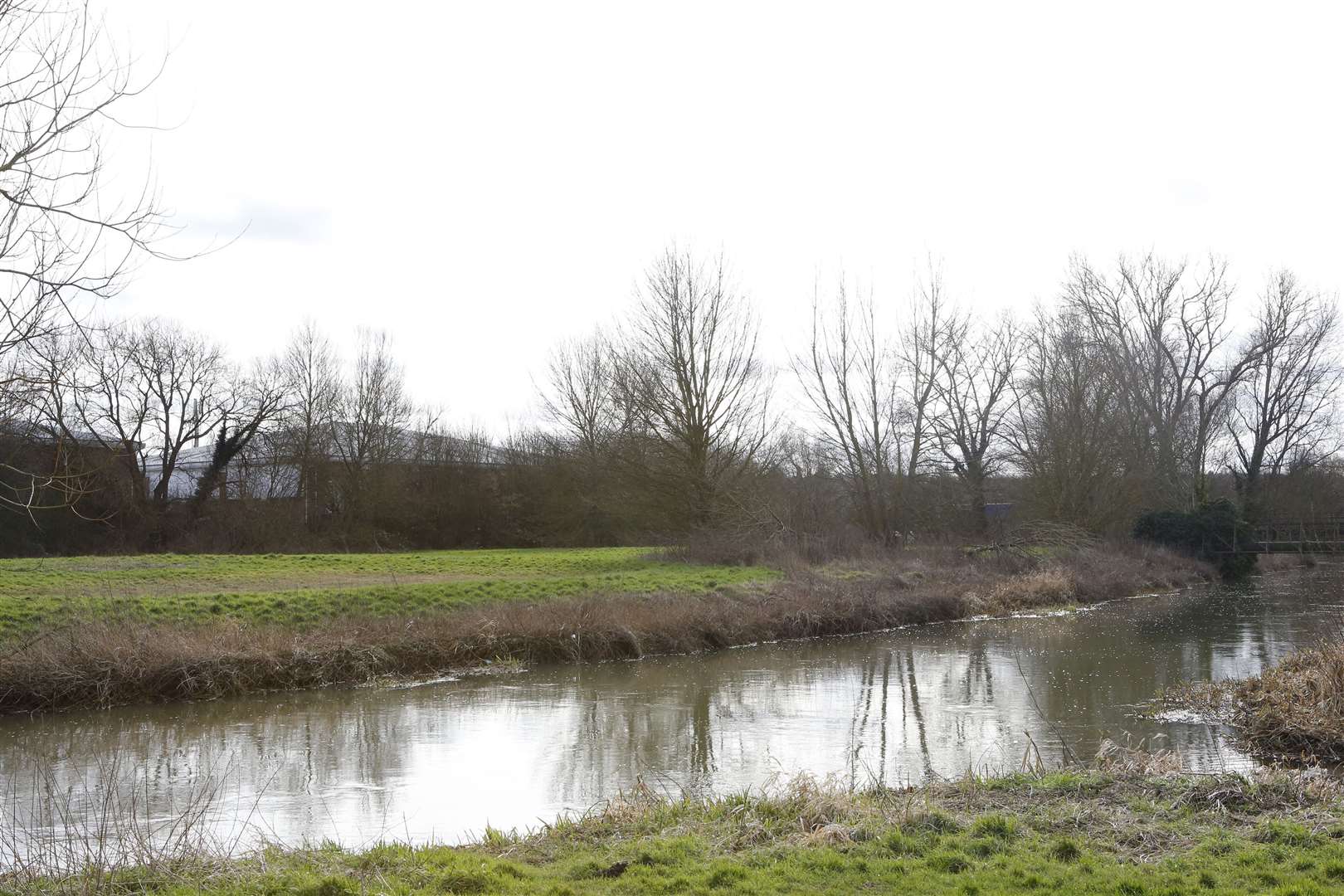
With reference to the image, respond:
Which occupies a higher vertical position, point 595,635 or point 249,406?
point 249,406

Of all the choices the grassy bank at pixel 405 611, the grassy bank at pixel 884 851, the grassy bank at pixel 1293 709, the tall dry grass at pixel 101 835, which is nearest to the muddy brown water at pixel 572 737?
the tall dry grass at pixel 101 835

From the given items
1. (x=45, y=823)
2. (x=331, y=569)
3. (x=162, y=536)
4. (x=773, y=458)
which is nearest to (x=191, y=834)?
(x=45, y=823)

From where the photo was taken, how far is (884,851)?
5879 millimetres

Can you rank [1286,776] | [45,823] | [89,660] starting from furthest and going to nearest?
[89,660]
[45,823]
[1286,776]

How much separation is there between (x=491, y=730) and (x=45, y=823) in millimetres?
4859

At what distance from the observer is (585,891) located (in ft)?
17.2

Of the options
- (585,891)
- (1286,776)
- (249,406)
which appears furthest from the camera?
(249,406)

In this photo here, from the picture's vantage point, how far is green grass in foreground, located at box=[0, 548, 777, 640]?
16125 millimetres

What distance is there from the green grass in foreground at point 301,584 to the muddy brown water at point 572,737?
313cm

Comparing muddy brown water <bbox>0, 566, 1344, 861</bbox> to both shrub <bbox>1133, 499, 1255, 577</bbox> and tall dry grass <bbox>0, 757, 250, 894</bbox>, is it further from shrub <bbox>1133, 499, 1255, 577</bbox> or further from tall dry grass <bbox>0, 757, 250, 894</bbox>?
shrub <bbox>1133, 499, 1255, 577</bbox>

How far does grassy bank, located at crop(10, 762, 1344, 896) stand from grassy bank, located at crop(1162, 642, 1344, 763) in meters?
2.53

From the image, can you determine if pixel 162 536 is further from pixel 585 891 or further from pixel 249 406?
pixel 585 891

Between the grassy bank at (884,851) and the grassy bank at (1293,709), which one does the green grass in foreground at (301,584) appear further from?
the grassy bank at (1293,709)

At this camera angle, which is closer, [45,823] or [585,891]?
[585,891]
